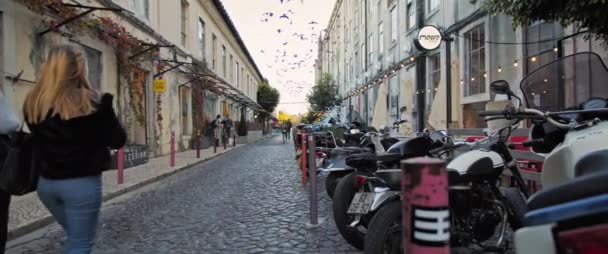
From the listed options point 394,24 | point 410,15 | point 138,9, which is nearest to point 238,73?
point 394,24

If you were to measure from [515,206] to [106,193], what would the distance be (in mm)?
6515

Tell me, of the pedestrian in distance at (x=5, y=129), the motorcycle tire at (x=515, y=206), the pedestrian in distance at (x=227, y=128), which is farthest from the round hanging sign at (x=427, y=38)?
the pedestrian in distance at (x=227, y=128)

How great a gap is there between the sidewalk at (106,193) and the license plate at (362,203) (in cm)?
385

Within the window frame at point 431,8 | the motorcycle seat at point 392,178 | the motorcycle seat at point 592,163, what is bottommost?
the motorcycle seat at point 392,178

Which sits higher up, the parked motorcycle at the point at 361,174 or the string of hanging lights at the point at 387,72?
Answer: the string of hanging lights at the point at 387,72

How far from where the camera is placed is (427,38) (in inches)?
488

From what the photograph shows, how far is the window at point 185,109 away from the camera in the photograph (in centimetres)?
2145

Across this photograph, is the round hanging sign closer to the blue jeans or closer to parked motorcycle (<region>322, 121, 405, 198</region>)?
parked motorcycle (<region>322, 121, 405, 198</region>)

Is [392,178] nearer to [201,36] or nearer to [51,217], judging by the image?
[51,217]

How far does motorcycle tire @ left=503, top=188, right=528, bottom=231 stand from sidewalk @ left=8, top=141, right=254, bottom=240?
4945 mm

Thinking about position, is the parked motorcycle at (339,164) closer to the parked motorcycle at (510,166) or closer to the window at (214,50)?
the parked motorcycle at (510,166)

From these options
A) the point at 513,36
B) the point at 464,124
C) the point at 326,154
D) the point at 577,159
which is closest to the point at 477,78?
the point at 464,124

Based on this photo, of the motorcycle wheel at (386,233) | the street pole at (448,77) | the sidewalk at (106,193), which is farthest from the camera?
the street pole at (448,77)

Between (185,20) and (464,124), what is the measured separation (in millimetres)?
14306
